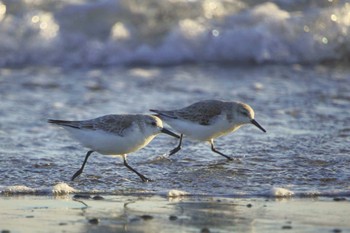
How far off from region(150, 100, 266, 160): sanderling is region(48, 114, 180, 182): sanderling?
3.16ft

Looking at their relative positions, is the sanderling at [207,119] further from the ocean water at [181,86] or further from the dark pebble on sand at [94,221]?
the dark pebble on sand at [94,221]

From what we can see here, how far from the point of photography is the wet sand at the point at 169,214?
20.2ft

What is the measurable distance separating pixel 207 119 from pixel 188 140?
1089mm

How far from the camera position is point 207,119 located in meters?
9.01

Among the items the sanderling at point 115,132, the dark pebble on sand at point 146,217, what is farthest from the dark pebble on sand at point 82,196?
the dark pebble on sand at point 146,217

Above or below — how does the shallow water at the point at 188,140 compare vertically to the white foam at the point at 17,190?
above

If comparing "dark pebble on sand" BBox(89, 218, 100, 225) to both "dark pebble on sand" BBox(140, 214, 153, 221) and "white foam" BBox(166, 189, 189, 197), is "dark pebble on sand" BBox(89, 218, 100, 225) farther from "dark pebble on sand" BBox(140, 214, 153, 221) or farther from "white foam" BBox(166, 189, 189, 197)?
"white foam" BBox(166, 189, 189, 197)

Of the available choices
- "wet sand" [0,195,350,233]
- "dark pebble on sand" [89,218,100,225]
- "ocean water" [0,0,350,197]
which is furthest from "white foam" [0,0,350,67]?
"dark pebble on sand" [89,218,100,225]

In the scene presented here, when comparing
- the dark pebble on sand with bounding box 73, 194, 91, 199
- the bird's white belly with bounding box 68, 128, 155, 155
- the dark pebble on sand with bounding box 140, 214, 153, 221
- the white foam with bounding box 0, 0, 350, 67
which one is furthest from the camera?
the white foam with bounding box 0, 0, 350, 67

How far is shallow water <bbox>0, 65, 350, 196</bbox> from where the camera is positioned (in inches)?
318

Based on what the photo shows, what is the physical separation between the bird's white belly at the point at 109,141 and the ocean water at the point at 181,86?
1.02 feet

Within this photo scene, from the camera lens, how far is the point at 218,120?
8.99m

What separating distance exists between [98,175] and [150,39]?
7.75 m

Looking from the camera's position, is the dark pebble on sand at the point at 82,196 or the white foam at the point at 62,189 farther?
the white foam at the point at 62,189
